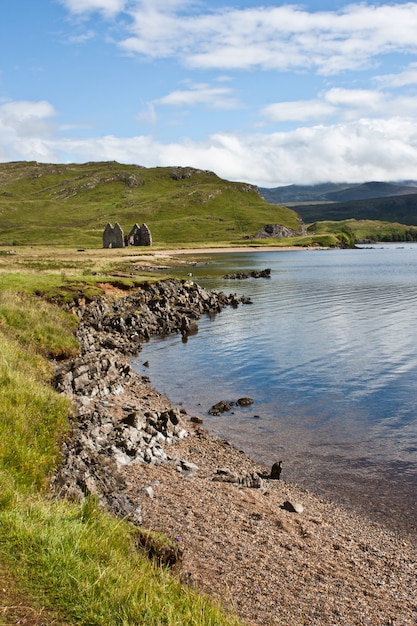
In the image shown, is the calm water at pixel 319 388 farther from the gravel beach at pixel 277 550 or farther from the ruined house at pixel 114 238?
the ruined house at pixel 114 238

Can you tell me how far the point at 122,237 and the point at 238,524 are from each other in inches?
6623

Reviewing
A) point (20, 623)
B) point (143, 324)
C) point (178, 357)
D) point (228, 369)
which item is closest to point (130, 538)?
point (20, 623)

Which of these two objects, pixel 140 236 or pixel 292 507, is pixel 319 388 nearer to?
pixel 292 507

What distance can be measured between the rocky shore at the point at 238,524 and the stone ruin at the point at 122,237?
513ft

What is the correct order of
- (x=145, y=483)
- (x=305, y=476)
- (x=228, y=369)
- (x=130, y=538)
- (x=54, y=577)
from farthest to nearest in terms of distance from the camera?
(x=228, y=369), (x=305, y=476), (x=145, y=483), (x=130, y=538), (x=54, y=577)

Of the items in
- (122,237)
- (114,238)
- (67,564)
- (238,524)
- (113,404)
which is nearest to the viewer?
(67,564)

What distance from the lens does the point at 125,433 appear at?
63.8ft

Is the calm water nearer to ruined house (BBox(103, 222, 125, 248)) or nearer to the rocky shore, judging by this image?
the rocky shore

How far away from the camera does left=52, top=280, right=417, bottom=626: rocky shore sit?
436 inches

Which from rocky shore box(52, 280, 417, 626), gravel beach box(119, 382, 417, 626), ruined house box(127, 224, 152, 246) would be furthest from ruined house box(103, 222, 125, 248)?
gravel beach box(119, 382, 417, 626)

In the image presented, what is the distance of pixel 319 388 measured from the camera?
3023cm

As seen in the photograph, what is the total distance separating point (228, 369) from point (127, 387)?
8374 millimetres

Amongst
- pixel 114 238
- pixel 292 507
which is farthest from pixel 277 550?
pixel 114 238

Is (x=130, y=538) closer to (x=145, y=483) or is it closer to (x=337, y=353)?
(x=145, y=483)
